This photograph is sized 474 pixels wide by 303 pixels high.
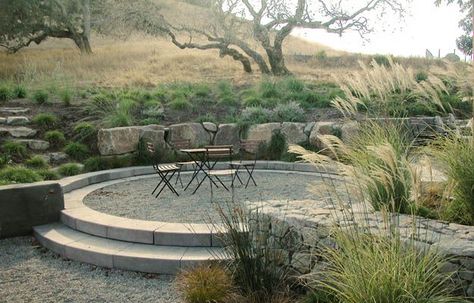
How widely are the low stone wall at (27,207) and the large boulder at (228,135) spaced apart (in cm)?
441

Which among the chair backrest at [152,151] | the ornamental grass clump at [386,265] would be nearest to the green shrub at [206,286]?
the ornamental grass clump at [386,265]

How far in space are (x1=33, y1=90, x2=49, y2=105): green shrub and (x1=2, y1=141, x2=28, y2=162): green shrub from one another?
7.91ft

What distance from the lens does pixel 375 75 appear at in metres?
3.67

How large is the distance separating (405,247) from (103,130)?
6.93m

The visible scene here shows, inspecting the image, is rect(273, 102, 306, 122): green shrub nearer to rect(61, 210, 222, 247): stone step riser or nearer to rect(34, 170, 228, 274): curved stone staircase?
rect(34, 170, 228, 274): curved stone staircase

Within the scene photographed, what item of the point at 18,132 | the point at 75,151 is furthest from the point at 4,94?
the point at 75,151

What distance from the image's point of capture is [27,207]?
16.5 ft

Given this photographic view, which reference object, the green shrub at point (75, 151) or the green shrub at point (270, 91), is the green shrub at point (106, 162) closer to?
the green shrub at point (75, 151)

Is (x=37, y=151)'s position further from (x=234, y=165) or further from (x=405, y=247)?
(x=405, y=247)

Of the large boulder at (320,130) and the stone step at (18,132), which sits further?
the large boulder at (320,130)

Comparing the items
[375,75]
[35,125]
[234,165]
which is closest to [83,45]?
[35,125]

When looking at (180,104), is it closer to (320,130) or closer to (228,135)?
(228,135)

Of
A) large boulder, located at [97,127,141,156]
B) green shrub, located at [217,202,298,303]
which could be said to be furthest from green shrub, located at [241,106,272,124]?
green shrub, located at [217,202,298,303]

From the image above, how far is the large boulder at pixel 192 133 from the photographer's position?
9.02 metres
